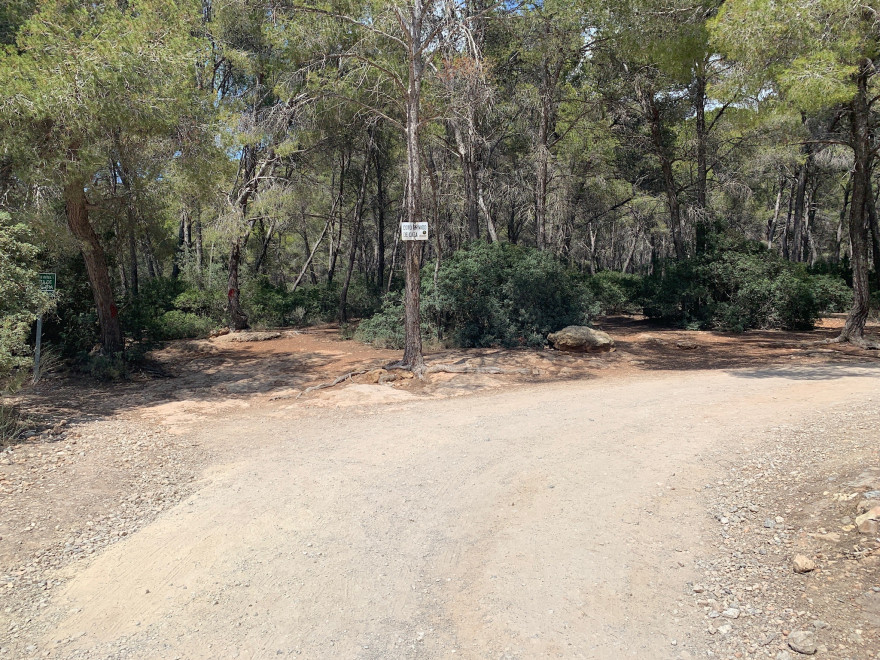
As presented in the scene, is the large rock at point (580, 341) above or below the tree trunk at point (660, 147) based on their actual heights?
below

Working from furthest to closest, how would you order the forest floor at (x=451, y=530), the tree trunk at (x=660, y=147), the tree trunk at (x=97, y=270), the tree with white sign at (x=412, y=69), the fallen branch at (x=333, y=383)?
1. the tree trunk at (x=660, y=147)
2. the tree trunk at (x=97, y=270)
3. the tree with white sign at (x=412, y=69)
4. the fallen branch at (x=333, y=383)
5. the forest floor at (x=451, y=530)

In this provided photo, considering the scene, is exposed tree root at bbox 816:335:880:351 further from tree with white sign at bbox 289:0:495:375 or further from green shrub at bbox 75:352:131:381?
green shrub at bbox 75:352:131:381

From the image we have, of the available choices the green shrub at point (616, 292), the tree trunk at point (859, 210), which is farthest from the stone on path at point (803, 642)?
the green shrub at point (616, 292)

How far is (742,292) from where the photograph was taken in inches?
691

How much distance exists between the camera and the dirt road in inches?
135

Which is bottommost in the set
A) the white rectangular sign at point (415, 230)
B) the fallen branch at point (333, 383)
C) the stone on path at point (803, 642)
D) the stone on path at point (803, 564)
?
the fallen branch at point (333, 383)

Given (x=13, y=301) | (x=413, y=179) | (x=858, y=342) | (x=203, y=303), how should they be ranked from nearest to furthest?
(x=13, y=301) < (x=413, y=179) < (x=858, y=342) < (x=203, y=303)

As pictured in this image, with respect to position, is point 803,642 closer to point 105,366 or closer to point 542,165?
point 105,366

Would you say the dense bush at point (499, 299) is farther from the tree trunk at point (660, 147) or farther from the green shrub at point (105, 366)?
the tree trunk at point (660, 147)

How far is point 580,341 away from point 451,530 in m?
10.00

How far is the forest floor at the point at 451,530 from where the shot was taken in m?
3.39

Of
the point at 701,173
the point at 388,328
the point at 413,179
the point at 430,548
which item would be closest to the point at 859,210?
the point at 701,173

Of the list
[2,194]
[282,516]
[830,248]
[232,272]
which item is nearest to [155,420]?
[282,516]

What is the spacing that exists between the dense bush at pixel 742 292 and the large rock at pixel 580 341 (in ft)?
19.5
